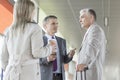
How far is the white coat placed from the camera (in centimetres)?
363

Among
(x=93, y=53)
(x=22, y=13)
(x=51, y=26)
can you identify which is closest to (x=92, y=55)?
(x=93, y=53)

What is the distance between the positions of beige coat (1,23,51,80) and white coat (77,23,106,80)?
79 cm

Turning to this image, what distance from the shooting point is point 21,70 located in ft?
9.31

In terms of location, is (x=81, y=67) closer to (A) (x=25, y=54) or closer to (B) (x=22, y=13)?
(A) (x=25, y=54)

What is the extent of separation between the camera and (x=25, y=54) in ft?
9.50

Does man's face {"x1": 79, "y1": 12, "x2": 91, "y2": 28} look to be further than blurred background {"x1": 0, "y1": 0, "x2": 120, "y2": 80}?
No

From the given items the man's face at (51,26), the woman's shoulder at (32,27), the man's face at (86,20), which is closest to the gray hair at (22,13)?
the woman's shoulder at (32,27)

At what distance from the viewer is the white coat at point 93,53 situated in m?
3.63

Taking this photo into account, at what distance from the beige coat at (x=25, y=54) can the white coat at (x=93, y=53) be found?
789 mm

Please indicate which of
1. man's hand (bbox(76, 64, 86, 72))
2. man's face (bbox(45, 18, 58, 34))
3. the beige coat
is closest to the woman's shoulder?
the beige coat

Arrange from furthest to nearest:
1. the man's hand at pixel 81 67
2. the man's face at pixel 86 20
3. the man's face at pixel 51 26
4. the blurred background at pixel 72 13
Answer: the blurred background at pixel 72 13 → the man's face at pixel 51 26 → the man's face at pixel 86 20 → the man's hand at pixel 81 67

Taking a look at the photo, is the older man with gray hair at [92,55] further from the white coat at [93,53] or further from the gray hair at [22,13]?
the gray hair at [22,13]

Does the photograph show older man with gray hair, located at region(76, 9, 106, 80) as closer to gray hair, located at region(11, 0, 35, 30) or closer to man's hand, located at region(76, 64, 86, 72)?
man's hand, located at region(76, 64, 86, 72)

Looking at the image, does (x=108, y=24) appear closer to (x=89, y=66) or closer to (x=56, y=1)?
(x=56, y=1)
